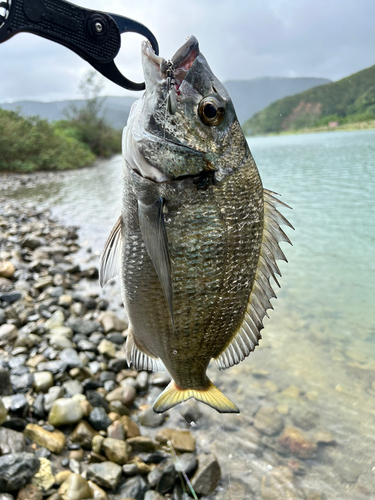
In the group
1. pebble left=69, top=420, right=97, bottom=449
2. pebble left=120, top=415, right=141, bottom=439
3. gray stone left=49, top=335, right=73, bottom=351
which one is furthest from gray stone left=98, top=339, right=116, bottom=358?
pebble left=69, top=420, right=97, bottom=449

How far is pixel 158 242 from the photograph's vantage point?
4.23ft

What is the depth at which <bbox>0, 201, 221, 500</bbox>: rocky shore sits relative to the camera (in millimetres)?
2845

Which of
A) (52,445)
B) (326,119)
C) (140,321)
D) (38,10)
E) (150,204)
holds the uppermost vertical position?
(326,119)

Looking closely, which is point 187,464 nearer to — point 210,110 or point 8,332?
point 8,332

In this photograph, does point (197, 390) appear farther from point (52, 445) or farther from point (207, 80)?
point (52, 445)

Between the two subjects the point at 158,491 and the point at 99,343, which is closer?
the point at 158,491

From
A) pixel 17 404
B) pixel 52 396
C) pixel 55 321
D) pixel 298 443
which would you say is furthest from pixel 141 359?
pixel 55 321

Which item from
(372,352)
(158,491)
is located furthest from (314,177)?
(158,491)

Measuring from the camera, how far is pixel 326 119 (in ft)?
24.7

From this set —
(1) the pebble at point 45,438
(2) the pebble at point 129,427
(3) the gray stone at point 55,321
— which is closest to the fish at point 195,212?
(1) the pebble at point 45,438

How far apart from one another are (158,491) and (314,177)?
1319 centimetres

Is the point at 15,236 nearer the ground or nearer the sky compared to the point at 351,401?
nearer the sky

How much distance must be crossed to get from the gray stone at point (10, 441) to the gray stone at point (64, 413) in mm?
392

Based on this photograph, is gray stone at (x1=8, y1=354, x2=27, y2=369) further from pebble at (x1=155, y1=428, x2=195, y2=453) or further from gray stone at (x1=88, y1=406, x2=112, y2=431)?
pebble at (x1=155, y1=428, x2=195, y2=453)
